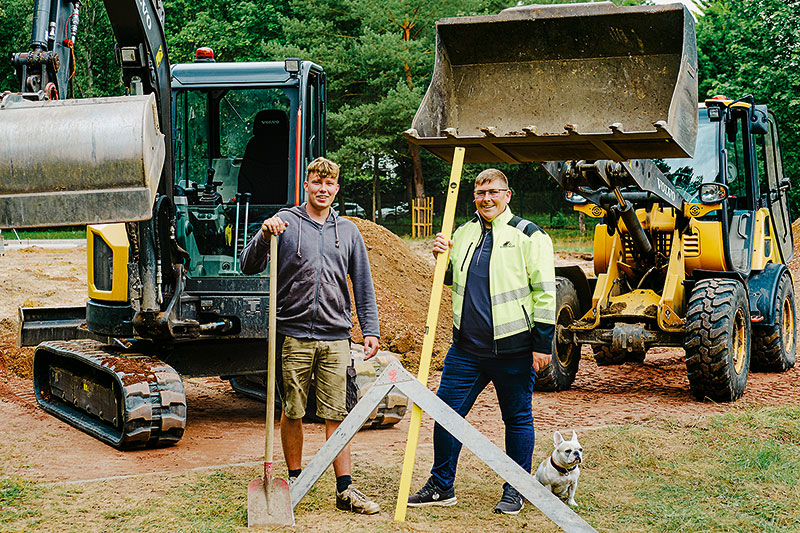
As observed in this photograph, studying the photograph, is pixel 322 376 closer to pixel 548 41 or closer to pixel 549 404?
pixel 548 41

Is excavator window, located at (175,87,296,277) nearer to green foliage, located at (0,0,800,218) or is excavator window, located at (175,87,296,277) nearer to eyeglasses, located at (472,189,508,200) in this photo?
eyeglasses, located at (472,189,508,200)

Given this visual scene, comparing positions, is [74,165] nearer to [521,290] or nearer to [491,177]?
[491,177]

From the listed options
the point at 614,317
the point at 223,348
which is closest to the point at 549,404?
the point at 614,317

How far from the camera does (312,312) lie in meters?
5.28

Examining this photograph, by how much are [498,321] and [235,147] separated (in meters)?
3.69

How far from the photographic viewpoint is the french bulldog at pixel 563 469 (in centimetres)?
525

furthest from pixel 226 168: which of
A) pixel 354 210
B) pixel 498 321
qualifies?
pixel 354 210

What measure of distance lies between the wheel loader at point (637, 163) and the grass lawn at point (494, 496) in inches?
80.0

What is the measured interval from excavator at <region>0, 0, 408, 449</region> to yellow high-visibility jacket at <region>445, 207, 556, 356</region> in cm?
262

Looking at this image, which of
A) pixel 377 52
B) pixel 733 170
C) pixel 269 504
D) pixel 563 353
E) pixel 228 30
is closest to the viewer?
pixel 269 504

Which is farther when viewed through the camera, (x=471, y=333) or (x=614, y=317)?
(x=614, y=317)

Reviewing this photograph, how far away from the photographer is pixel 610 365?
11.4 meters

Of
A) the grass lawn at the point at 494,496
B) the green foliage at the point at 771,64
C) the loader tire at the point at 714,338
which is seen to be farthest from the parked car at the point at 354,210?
the grass lawn at the point at 494,496

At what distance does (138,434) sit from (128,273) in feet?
4.22
